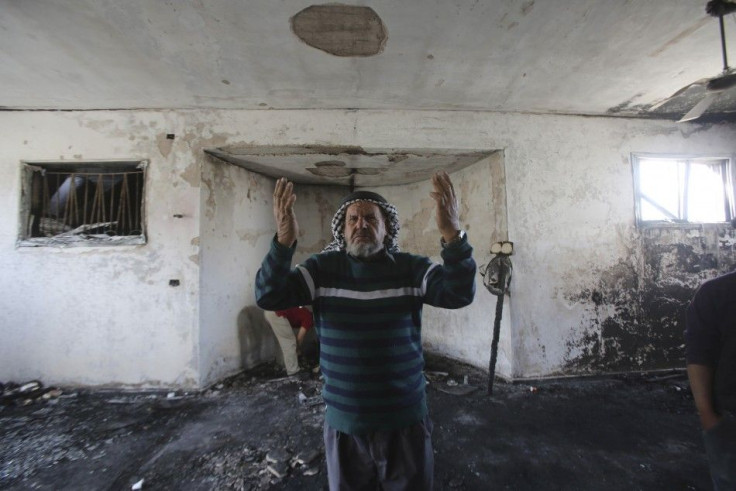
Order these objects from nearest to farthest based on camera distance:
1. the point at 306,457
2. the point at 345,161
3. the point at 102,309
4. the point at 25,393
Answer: the point at 306,457, the point at 25,393, the point at 102,309, the point at 345,161

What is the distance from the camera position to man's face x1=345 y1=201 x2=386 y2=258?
153 cm

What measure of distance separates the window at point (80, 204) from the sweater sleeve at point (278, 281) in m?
3.23

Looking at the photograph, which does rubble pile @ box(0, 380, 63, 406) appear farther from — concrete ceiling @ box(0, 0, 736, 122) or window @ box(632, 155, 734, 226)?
window @ box(632, 155, 734, 226)

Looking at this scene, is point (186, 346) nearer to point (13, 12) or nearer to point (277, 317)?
point (277, 317)

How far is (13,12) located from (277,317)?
3657mm

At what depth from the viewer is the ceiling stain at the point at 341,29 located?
240 cm

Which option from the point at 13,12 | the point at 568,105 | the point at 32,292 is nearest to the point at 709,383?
the point at 568,105

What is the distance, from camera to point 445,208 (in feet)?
4.50

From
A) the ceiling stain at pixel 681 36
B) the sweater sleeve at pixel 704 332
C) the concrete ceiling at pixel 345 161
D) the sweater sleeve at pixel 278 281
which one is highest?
the ceiling stain at pixel 681 36

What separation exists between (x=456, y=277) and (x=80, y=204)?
5.07 metres

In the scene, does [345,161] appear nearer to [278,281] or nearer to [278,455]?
[278,281]

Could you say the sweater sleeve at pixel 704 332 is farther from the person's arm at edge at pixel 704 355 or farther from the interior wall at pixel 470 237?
the interior wall at pixel 470 237

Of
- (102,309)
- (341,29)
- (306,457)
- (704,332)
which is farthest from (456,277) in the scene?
(102,309)

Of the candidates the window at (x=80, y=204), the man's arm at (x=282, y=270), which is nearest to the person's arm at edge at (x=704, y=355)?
the man's arm at (x=282, y=270)
